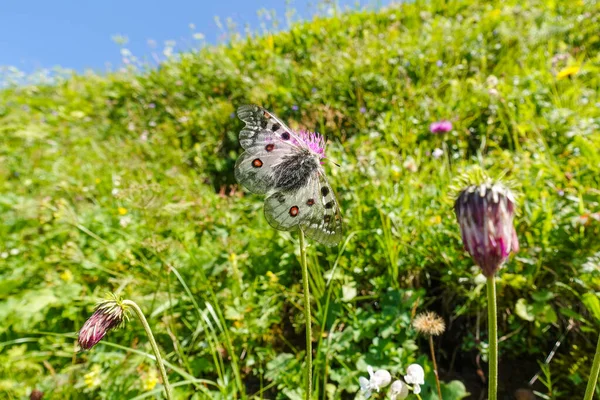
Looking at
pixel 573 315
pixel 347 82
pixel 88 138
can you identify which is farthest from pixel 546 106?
pixel 88 138

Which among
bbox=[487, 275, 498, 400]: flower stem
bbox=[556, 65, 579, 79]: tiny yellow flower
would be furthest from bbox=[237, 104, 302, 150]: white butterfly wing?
bbox=[556, 65, 579, 79]: tiny yellow flower

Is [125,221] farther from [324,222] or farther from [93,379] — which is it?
[324,222]

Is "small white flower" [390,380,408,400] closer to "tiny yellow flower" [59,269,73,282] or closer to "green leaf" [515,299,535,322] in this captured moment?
"green leaf" [515,299,535,322]

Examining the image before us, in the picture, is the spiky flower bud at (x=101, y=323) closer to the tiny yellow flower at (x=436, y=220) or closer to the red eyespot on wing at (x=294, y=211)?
the red eyespot on wing at (x=294, y=211)

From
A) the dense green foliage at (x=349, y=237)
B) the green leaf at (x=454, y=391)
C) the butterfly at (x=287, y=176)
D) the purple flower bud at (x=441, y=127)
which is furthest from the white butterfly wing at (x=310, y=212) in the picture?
the purple flower bud at (x=441, y=127)

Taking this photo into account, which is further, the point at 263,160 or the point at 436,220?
the point at 436,220

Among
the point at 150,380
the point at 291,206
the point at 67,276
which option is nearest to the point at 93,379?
the point at 150,380

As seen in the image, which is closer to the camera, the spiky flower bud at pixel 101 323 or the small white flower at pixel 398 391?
the spiky flower bud at pixel 101 323
